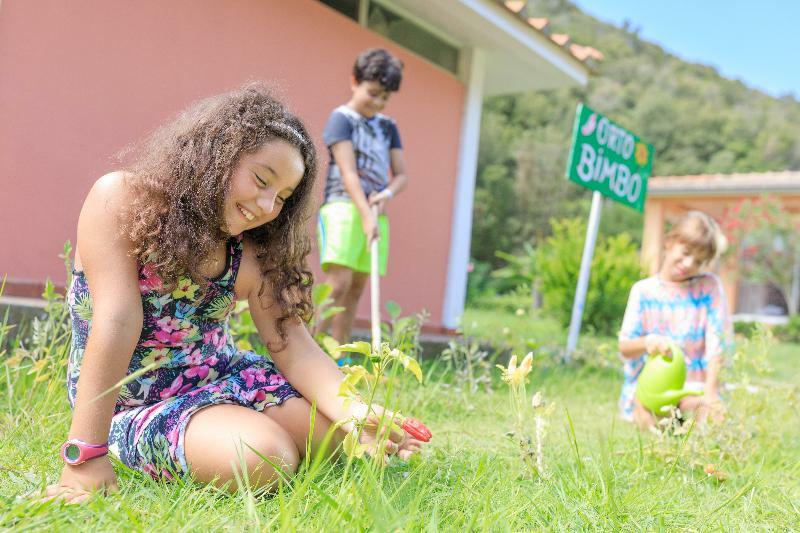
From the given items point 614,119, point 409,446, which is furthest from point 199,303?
point 614,119

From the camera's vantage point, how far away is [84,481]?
1392 millimetres

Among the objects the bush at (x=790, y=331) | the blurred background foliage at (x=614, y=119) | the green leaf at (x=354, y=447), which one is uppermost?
the blurred background foliage at (x=614, y=119)

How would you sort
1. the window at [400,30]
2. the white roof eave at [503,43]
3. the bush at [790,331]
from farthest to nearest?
the bush at [790,331]
the white roof eave at [503,43]
the window at [400,30]

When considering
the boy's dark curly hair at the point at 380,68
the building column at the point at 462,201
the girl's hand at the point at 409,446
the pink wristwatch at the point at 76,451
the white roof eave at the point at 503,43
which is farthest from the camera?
the building column at the point at 462,201

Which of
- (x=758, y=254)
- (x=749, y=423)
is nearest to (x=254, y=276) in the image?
(x=749, y=423)

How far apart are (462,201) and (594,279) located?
3.05m

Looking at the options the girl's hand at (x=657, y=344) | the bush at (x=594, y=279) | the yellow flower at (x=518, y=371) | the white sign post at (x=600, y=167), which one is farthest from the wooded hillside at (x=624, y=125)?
the yellow flower at (x=518, y=371)

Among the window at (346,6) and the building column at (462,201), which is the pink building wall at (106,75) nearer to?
the window at (346,6)

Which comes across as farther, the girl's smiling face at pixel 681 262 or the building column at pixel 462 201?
the building column at pixel 462 201

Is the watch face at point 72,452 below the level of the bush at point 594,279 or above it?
below

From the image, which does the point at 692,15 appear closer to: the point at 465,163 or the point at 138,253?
the point at 465,163

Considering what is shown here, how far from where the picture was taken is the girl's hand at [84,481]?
4.42 ft

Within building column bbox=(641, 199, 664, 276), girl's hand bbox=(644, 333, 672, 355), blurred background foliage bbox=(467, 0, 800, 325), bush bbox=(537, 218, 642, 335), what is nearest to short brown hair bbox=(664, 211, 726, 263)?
girl's hand bbox=(644, 333, 672, 355)

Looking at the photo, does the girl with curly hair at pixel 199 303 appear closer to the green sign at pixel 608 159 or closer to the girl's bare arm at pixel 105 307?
the girl's bare arm at pixel 105 307
